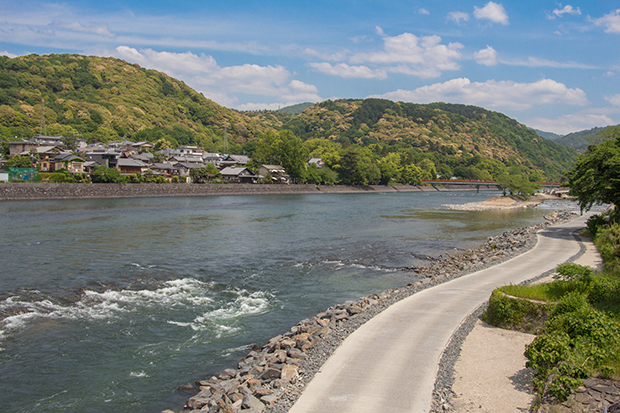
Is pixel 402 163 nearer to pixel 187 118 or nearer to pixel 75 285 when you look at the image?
pixel 187 118

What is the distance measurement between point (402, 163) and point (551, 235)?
422 feet

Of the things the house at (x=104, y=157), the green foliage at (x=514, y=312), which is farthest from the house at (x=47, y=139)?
the green foliage at (x=514, y=312)

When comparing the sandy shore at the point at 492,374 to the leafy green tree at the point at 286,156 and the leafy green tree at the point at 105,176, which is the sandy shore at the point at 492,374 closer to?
the leafy green tree at the point at 105,176

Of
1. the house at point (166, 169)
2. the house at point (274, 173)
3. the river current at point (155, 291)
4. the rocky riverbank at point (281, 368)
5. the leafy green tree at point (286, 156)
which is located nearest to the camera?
the rocky riverbank at point (281, 368)

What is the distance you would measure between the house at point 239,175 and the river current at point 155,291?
52903mm

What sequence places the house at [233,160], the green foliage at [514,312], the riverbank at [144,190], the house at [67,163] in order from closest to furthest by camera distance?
the green foliage at [514,312] → the riverbank at [144,190] → the house at [67,163] → the house at [233,160]

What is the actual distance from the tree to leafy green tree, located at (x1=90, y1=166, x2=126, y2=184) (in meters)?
66.6

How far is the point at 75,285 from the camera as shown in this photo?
17.9 metres

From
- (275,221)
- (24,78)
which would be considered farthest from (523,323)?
(24,78)

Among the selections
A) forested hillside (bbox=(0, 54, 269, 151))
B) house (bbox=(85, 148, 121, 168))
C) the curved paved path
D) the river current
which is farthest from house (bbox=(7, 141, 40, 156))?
the curved paved path

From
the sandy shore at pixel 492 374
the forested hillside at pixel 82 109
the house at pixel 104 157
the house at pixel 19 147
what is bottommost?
the sandy shore at pixel 492 374

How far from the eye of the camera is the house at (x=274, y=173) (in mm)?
97669

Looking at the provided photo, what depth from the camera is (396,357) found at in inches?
350

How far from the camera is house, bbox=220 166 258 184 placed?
303 feet
